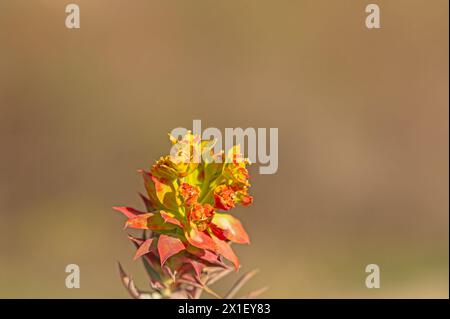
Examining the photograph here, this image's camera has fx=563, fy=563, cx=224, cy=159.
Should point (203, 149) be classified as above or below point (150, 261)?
above

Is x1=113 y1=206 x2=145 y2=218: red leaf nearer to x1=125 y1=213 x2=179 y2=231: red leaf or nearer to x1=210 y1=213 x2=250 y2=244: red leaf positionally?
x1=125 y1=213 x2=179 y2=231: red leaf

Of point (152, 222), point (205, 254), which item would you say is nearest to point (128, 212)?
point (152, 222)

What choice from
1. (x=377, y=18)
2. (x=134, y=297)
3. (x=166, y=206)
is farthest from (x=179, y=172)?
(x=377, y=18)

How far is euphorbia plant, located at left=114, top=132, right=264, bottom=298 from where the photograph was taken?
0.89 metres

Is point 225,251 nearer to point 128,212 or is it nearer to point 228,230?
point 228,230

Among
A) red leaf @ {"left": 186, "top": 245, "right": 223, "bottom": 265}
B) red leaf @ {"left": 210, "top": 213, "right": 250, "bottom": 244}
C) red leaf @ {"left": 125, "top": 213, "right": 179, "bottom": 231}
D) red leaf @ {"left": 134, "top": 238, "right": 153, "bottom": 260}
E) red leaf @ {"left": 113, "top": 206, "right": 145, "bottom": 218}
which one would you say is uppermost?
red leaf @ {"left": 113, "top": 206, "right": 145, "bottom": 218}

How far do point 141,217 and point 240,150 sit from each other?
0.21m

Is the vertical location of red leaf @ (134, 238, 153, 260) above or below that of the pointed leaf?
below

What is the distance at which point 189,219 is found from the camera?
90cm

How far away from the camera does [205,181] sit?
3.17 ft

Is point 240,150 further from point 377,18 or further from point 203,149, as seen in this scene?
point 377,18

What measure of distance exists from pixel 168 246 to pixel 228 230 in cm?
11

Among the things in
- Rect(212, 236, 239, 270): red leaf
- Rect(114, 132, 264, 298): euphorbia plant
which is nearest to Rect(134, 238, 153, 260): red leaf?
Rect(114, 132, 264, 298): euphorbia plant

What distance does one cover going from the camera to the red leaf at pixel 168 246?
0.85 metres
